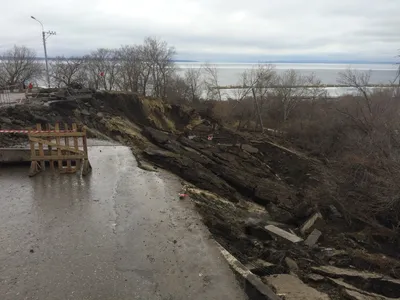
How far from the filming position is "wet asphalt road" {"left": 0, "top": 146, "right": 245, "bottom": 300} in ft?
18.8

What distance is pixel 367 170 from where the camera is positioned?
18.0 metres

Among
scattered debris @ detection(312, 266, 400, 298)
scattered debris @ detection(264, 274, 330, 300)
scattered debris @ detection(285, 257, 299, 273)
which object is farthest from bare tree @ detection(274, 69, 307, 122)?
scattered debris @ detection(264, 274, 330, 300)

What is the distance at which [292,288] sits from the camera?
6.25 meters

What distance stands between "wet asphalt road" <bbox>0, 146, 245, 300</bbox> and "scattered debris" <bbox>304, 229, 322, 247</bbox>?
406 centimetres

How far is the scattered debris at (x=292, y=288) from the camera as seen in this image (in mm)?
6023

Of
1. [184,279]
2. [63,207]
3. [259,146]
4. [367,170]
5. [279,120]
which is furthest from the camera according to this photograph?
[279,120]

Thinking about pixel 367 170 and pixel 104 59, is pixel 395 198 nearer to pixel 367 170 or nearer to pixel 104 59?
pixel 367 170

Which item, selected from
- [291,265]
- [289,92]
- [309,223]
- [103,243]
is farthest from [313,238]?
[289,92]

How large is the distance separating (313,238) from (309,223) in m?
1.69

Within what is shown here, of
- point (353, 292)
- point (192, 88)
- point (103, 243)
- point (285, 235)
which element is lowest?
point (285, 235)

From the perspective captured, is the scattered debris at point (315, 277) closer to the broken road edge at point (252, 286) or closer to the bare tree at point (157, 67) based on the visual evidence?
the broken road edge at point (252, 286)

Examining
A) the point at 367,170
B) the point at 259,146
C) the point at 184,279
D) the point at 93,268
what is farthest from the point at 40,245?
the point at 259,146

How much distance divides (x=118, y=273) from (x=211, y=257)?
1.79 meters

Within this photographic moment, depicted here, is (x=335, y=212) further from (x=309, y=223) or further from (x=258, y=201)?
(x=258, y=201)
